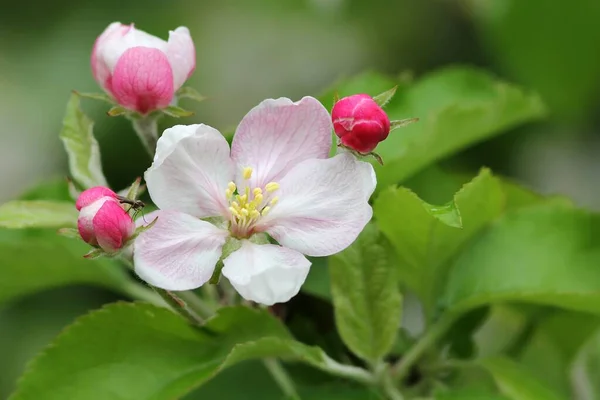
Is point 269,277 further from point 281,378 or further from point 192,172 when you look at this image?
point 281,378

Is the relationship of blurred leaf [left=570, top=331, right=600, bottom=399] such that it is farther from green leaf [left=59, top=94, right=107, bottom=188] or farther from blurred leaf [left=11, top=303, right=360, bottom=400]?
green leaf [left=59, top=94, right=107, bottom=188]

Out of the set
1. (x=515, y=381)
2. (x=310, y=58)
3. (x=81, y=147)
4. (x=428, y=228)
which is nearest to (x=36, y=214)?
(x=81, y=147)

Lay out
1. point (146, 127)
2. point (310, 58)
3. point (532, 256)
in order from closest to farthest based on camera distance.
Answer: point (146, 127) → point (532, 256) → point (310, 58)

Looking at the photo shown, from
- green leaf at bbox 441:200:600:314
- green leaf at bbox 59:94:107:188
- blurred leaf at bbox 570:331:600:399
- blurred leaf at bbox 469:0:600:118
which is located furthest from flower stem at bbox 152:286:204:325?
blurred leaf at bbox 469:0:600:118

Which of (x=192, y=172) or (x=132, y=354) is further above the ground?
(x=192, y=172)

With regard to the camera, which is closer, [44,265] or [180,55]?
[180,55]

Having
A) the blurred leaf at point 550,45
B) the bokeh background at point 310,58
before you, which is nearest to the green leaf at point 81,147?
the bokeh background at point 310,58

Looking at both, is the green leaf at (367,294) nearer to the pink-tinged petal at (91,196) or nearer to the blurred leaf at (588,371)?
the pink-tinged petal at (91,196)
